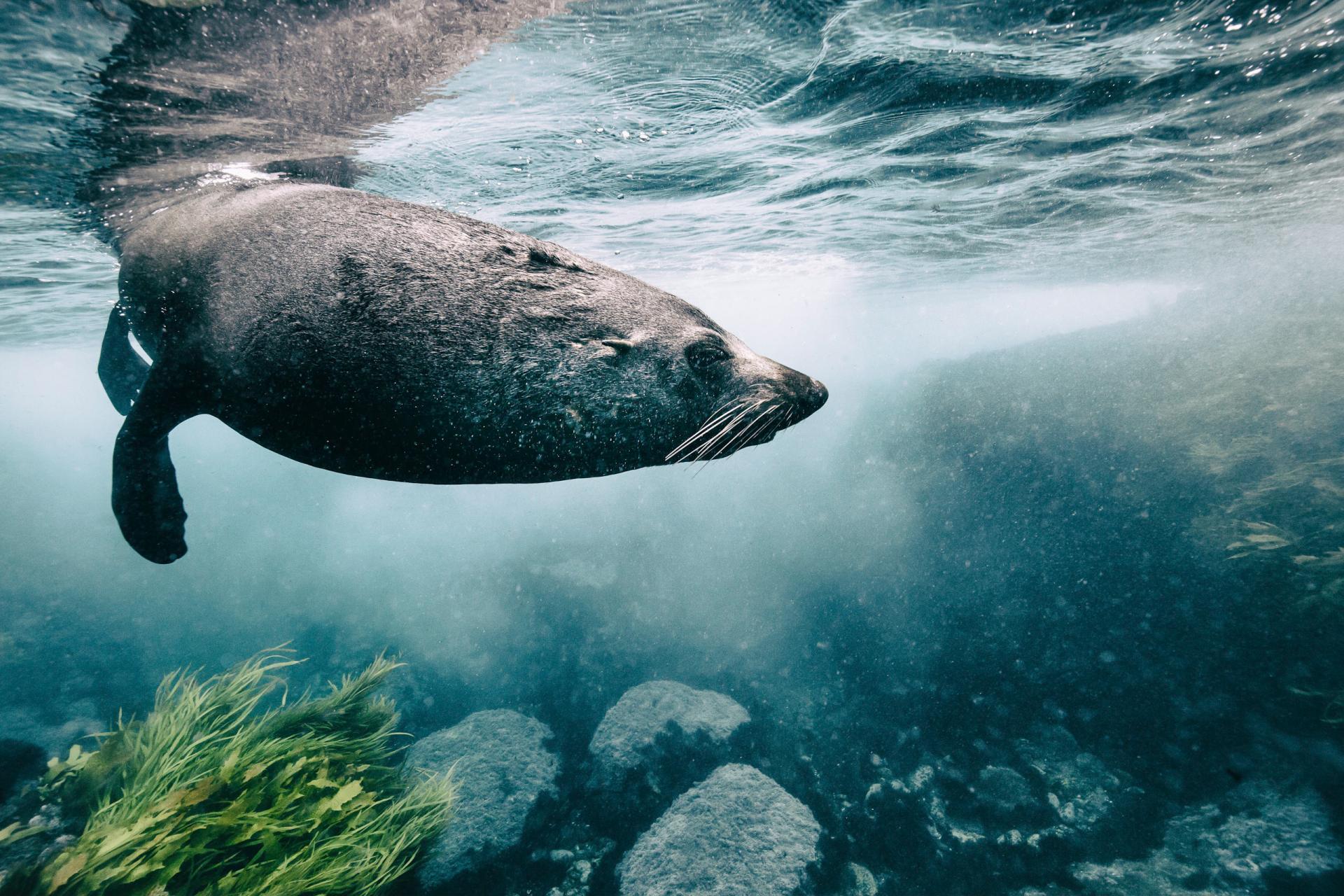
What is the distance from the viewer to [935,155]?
8.48 metres

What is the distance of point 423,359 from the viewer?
5.97 feet

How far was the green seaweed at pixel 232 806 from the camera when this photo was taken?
10.6 feet

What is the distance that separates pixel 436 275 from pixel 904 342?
88451 millimetres

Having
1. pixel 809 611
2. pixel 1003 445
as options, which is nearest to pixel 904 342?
pixel 1003 445

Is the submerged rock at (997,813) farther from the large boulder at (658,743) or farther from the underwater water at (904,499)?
the large boulder at (658,743)

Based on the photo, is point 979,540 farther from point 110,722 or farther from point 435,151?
point 110,722

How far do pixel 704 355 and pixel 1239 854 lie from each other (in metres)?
9.27

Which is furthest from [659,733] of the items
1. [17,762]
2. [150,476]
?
[17,762]

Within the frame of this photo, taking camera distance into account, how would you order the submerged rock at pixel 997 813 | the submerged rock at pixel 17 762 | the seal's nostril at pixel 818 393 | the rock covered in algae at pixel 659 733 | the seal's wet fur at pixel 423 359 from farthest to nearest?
the rock covered in algae at pixel 659 733 < the submerged rock at pixel 17 762 < the submerged rock at pixel 997 813 < the seal's nostril at pixel 818 393 < the seal's wet fur at pixel 423 359

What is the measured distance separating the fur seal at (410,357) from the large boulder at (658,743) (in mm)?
7542

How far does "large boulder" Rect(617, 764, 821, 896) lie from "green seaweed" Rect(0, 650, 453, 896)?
2.75 metres

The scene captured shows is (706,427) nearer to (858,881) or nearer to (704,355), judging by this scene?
(704,355)

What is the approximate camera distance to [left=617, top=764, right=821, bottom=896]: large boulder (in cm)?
629

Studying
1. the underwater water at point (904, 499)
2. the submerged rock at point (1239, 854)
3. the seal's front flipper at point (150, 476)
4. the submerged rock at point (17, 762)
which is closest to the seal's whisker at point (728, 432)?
the seal's front flipper at point (150, 476)
